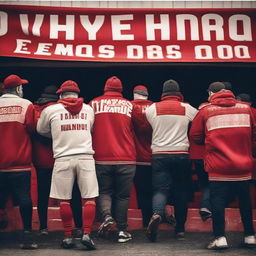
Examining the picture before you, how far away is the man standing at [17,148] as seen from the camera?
21.3ft

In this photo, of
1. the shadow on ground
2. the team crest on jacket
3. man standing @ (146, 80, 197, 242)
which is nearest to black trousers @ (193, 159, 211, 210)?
the shadow on ground

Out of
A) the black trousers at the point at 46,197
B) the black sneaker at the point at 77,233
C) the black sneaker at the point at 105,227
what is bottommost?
the black sneaker at the point at 77,233

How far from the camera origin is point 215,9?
8531mm

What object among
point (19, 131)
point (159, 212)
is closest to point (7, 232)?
point (19, 131)

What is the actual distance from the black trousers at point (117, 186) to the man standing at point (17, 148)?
905mm

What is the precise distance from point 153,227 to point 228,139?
1354 mm

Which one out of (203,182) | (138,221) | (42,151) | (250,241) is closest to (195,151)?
(203,182)

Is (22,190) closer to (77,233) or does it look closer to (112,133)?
(77,233)

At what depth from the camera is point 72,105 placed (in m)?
6.46

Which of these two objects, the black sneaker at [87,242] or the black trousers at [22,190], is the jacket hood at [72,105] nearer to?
the black trousers at [22,190]

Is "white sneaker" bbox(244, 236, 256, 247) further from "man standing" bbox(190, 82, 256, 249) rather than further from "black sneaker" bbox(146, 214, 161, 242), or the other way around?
"black sneaker" bbox(146, 214, 161, 242)

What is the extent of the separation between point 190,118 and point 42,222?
7.66ft

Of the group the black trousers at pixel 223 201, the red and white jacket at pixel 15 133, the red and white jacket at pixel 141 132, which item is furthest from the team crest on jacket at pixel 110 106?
the black trousers at pixel 223 201

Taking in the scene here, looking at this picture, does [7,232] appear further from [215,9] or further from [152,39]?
[215,9]
